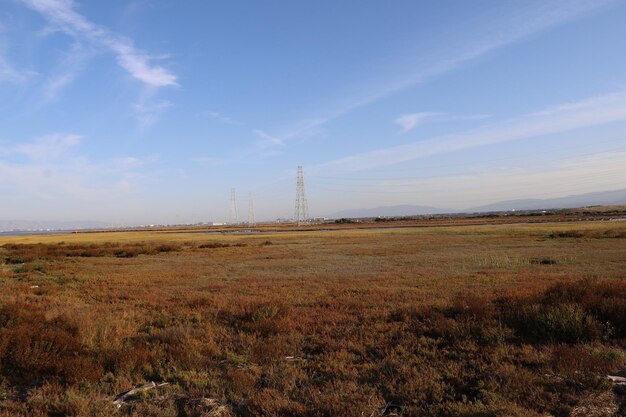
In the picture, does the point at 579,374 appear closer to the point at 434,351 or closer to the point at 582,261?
the point at 434,351

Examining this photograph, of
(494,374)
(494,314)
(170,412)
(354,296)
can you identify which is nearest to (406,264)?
(354,296)

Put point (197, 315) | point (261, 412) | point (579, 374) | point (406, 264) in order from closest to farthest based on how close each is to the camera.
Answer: point (261, 412), point (579, 374), point (197, 315), point (406, 264)

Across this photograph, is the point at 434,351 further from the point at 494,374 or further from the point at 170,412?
the point at 170,412

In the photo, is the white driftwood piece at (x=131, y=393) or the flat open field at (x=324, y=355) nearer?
the flat open field at (x=324, y=355)

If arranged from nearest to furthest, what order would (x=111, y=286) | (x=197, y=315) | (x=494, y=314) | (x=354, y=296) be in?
1. (x=494, y=314)
2. (x=197, y=315)
3. (x=354, y=296)
4. (x=111, y=286)

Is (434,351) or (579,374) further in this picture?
(434,351)

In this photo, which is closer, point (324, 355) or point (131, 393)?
point (131, 393)

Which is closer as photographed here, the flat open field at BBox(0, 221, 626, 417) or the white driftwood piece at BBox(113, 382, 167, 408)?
the flat open field at BBox(0, 221, 626, 417)

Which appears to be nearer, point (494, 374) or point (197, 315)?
point (494, 374)

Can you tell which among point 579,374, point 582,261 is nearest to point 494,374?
point 579,374

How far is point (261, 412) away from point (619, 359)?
624 cm

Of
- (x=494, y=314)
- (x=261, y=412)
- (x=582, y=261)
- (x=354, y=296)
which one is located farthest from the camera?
(x=582, y=261)

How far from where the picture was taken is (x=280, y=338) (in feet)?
30.7

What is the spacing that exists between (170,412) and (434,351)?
16.3 ft
